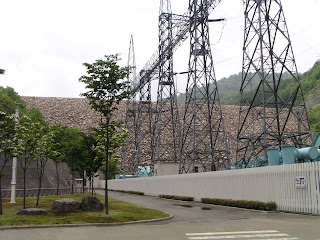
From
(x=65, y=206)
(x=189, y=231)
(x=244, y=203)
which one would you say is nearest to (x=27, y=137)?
(x=65, y=206)

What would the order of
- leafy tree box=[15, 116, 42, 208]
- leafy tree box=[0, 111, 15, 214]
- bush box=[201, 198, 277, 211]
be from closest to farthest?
leafy tree box=[0, 111, 15, 214] → bush box=[201, 198, 277, 211] → leafy tree box=[15, 116, 42, 208]

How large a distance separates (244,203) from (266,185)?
6.32 feet

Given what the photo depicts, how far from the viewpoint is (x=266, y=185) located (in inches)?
707

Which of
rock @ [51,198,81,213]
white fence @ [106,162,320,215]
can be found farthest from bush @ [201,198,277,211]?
rock @ [51,198,81,213]

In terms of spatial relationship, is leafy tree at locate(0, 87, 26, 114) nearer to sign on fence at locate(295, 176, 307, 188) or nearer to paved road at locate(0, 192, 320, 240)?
paved road at locate(0, 192, 320, 240)

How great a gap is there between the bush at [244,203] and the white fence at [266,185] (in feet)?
1.38

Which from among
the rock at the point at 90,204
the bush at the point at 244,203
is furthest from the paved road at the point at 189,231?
the rock at the point at 90,204

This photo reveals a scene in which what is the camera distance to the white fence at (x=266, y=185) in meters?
14.6

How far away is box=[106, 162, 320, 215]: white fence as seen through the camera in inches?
575

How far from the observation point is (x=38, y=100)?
110 m

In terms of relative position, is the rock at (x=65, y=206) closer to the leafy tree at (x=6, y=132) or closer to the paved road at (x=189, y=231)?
the leafy tree at (x=6, y=132)

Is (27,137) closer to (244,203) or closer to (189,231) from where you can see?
(189,231)

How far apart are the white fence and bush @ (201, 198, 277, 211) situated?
1.38 feet

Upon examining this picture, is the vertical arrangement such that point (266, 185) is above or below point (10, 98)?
below
